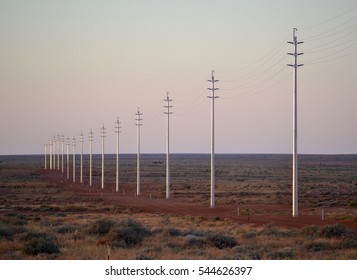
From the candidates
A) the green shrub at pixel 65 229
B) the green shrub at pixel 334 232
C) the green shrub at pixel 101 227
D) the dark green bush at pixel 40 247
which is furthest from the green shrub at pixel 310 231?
the dark green bush at pixel 40 247

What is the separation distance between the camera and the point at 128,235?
23.3 meters

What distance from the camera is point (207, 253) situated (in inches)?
779

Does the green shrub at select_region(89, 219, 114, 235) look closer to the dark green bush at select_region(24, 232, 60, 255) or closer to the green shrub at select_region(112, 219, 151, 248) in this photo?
the green shrub at select_region(112, 219, 151, 248)

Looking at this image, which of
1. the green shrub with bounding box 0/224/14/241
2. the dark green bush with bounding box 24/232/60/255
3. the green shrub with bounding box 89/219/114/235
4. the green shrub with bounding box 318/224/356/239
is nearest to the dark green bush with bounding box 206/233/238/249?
the green shrub with bounding box 89/219/114/235

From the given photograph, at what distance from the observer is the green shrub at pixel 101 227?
25438 millimetres

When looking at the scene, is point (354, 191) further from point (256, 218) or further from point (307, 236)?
point (307, 236)

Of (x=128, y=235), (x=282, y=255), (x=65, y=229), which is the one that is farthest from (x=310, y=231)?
(x=65, y=229)

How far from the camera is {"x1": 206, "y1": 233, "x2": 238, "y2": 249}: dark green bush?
873 inches

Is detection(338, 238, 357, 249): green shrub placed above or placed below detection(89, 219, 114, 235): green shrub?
below

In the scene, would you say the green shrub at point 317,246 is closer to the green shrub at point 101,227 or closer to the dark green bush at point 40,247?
the green shrub at point 101,227

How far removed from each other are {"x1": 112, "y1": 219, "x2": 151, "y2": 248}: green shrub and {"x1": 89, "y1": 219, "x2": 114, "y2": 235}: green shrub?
749mm
